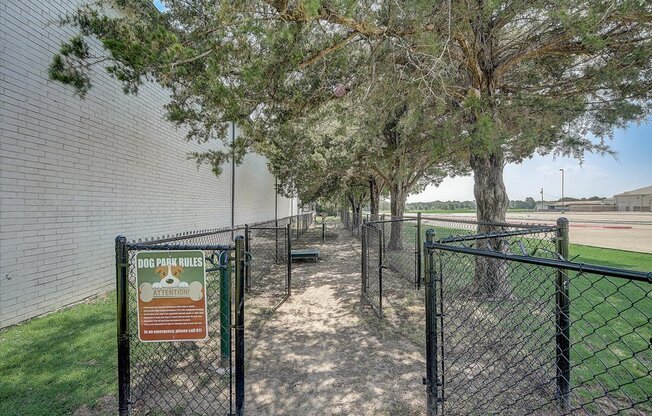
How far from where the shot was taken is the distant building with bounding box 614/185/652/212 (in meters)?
53.8

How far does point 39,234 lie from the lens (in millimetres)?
4828

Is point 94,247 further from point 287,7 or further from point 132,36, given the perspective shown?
point 287,7

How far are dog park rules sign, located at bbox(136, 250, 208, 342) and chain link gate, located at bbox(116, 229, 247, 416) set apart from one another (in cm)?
8

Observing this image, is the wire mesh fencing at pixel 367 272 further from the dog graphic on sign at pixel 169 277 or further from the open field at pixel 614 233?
the open field at pixel 614 233

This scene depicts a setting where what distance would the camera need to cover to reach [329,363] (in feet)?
12.0

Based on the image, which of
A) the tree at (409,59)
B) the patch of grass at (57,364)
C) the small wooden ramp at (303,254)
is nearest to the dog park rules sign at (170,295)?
the patch of grass at (57,364)

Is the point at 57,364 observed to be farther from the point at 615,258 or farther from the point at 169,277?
the point at 615,258

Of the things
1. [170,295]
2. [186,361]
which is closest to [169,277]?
[170,295]

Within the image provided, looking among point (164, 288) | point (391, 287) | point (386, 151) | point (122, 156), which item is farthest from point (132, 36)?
point (386, 151)

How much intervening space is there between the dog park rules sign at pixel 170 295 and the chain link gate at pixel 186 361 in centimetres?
8

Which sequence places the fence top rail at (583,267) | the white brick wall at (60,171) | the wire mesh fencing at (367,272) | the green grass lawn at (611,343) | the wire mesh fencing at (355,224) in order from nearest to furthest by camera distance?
the fence top rail at (583,267) < the green grass lawn at (611,343) < the white brick wall at (60,171) < the wire mesh fencing at (367,272) < the wire mesh fencing at (355,224)

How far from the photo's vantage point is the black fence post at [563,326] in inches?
97.9

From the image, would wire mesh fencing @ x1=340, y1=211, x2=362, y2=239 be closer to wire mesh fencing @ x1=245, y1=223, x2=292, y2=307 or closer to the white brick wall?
wire mesh fencing @ x1=245, y1=223, x2=292, y2=307

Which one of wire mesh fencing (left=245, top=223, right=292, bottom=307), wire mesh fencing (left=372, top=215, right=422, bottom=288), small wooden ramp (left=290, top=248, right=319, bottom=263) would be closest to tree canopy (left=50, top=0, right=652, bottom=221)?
wire mesh fencing (left=372, top=215, right=422, bottom=288)
